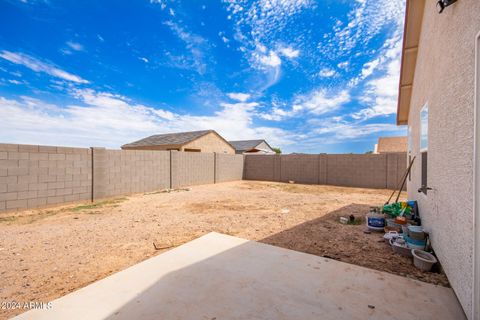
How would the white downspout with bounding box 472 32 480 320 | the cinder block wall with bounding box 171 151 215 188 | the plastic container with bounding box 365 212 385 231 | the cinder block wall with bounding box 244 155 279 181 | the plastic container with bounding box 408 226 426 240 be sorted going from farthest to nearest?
the cinder block wall with bounding box 244 155 279 181, the cinder block wall with bounding box 171 151 215 188, the plastic container with bounding box 365 212 385 231, the plastic container with bounding box 408 226 426 240, the white downspout with bounding box 472 32 480 320

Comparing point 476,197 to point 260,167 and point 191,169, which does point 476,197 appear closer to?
point 191,169

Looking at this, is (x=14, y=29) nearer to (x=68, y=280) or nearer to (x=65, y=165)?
(x=65, y=165)

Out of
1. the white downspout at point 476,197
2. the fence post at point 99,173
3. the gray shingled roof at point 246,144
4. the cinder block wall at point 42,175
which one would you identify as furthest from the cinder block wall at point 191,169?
the gray shingled roof at point 246,144

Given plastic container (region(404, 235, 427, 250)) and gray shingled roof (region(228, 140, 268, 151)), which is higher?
gray shingled roof (region(228, 140, 268, 151))

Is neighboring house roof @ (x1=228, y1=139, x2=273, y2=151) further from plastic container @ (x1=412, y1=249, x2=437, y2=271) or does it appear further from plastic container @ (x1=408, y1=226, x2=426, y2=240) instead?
plastic container @ (x1=412, y1=249, x2=437, y2=271)

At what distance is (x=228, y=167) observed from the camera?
13516mm

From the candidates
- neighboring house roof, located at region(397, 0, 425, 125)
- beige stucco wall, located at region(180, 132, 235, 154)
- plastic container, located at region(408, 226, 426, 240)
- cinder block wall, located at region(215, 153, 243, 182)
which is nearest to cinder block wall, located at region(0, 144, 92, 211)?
cinder block wall, located at region(215, 153, 243, 182)

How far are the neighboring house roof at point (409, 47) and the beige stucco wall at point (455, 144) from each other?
1827 mm

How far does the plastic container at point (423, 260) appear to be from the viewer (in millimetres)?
2457

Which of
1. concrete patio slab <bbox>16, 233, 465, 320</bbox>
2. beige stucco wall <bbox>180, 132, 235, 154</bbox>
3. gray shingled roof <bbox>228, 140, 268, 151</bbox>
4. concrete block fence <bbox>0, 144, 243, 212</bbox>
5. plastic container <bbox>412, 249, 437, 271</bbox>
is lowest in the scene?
concrete patio slab <bbox>16, 233, 465, 320</bbox>

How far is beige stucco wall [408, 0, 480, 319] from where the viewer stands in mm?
1671

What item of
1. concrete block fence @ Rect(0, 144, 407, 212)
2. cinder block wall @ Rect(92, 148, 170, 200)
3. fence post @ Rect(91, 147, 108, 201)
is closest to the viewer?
concrete block fence @ Rect(0, 144, 407, 212)

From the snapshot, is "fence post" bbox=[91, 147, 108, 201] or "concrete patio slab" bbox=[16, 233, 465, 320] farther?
"fence post" bbox=[91, 147, 108, 201]

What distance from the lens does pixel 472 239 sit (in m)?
1.57
